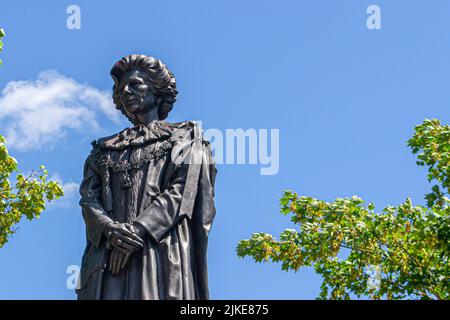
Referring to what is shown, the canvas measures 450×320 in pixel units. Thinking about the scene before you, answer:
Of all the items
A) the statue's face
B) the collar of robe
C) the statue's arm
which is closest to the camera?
the statue's arm

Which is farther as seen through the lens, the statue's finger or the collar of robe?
the collar of robe

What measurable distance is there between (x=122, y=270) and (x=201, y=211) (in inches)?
38.0

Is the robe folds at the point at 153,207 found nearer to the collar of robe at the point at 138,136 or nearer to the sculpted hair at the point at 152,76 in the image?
the collar of robe at the point at 138,136

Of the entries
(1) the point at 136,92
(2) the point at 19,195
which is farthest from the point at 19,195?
(1) the point at 136,92

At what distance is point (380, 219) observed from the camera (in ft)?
58.4

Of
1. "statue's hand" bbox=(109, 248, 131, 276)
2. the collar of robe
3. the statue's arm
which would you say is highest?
the collar of robe

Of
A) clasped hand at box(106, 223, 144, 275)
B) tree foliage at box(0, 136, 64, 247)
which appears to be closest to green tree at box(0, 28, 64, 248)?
tree foliage at box(0, 136, 64, 247)

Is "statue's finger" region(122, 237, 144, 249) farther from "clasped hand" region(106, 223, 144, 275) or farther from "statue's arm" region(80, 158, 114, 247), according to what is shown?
"statue's arm" region(80, 158, 114, 247)

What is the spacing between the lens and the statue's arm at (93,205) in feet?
24.5

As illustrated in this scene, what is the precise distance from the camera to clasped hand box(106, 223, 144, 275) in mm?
7242
